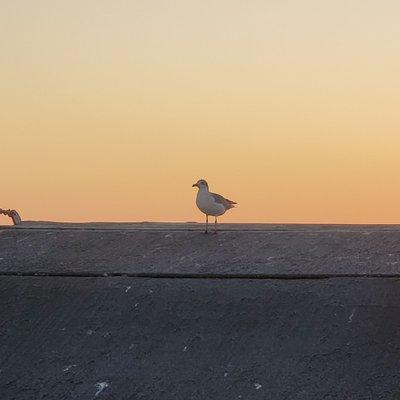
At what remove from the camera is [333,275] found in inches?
313

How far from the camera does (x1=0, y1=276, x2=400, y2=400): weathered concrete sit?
651 centimetres

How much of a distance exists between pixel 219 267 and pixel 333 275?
1105 mm

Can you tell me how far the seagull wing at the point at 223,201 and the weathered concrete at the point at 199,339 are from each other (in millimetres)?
1533

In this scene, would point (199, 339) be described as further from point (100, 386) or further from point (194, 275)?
point (194, 275)

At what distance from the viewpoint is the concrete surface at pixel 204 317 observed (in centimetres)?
657

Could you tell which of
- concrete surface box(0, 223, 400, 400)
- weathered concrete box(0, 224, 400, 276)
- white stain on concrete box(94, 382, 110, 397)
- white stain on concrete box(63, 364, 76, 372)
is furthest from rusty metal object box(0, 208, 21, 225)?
white stain on concrete box(94, 382, 110, 397)

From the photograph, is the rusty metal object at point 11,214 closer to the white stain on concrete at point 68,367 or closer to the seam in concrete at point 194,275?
the seam in concrete at point 194,275

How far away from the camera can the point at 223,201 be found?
9.41 meters

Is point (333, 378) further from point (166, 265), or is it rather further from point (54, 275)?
point (54, 275)

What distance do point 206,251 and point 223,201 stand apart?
0.83 m

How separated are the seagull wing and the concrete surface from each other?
344mm

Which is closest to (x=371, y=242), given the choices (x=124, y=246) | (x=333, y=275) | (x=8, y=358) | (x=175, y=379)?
(x=333, y=275)

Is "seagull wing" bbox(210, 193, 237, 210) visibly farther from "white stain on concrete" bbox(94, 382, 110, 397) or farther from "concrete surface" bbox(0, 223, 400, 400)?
"white stain on concrete" bbox(94, 382, 110, 397)

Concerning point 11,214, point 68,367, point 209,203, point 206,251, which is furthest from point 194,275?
point 11,214
